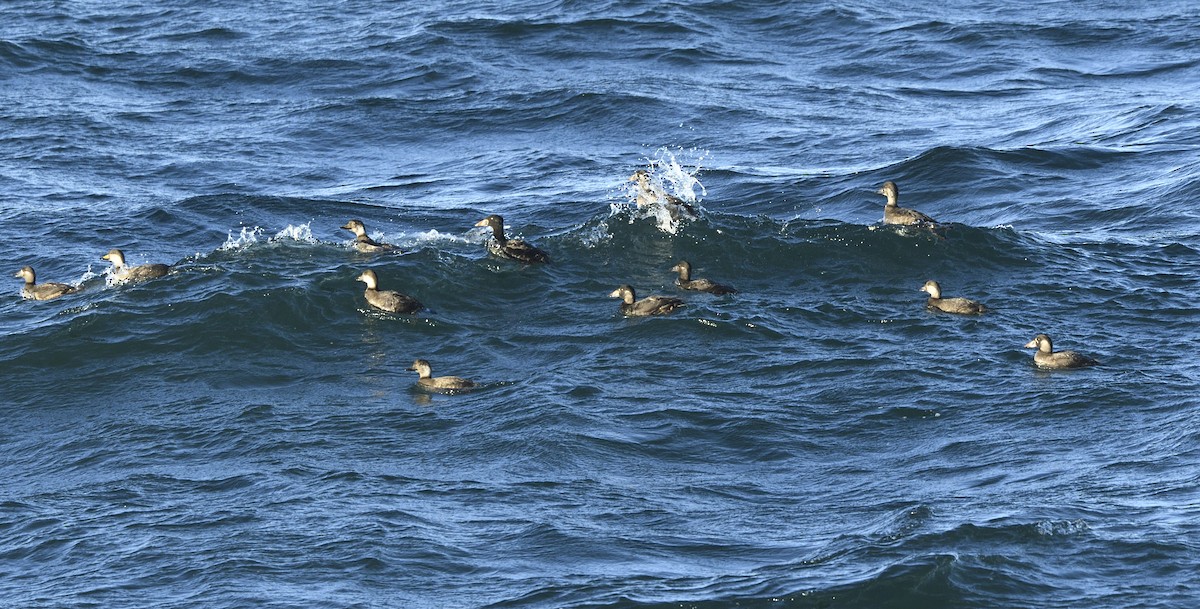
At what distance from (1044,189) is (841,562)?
12.8 meters

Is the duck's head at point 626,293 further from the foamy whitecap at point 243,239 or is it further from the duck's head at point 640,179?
the foamy whitecap at point 243,239

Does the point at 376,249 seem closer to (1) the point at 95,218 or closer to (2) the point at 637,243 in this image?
(2) the point at 637,243

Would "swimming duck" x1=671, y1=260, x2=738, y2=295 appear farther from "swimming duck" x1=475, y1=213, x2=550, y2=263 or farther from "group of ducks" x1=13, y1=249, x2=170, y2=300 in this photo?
"group of ducks" x1=13, y1=249, x2=170, y2=300

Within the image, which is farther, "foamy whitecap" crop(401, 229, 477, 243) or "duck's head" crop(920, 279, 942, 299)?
"foamy whitecap" crop(401, 229, 477, 243)

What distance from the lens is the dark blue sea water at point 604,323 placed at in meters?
13.2

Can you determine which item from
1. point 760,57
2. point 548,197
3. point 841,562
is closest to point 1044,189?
point 548,197

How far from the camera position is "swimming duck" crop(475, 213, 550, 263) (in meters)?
20.1

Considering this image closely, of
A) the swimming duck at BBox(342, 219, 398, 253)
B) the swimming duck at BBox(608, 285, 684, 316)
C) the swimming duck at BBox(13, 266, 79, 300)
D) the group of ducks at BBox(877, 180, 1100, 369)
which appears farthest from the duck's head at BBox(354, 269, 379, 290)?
the group of ducks at BBox(877, 180, 1100, 369)

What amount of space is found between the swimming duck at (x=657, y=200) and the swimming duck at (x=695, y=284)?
88.0 inches

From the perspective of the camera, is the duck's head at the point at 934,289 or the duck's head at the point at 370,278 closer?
the duck's head at the point at 934,289

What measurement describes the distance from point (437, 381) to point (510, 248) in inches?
141

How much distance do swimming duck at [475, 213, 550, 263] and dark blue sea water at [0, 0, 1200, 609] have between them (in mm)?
213

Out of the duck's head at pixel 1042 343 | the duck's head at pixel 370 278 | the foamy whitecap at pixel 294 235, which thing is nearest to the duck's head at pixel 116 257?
the foamy whitecap at pixel 294 235

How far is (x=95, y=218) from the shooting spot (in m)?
23.6
